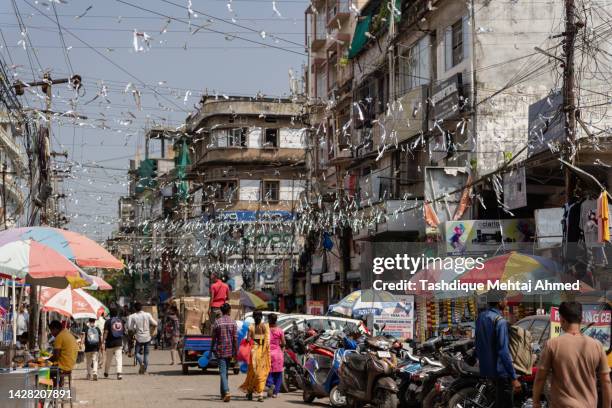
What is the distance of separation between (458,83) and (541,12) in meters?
3.55

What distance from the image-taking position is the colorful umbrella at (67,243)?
1310 centimetres

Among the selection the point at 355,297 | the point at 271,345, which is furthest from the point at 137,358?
the point at 271,345

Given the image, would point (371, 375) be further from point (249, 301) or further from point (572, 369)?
point (249, 301)

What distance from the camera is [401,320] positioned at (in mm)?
22547

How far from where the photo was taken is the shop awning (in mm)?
39594

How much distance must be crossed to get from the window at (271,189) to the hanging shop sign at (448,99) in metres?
33.9

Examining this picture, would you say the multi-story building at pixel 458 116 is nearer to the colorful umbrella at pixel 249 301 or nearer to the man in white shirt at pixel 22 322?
the colorful umbrella at pixel 249 301

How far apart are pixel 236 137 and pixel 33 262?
5384 centimetres

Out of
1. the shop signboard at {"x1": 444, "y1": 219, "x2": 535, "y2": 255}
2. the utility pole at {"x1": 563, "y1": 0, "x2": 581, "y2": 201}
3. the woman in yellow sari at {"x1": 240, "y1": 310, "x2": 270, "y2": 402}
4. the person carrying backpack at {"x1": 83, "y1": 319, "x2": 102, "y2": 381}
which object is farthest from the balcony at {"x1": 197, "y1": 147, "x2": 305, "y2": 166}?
the woman in yellow sari at {"x1": 240, "y1": 310, "x2": 270, "y2": 402}

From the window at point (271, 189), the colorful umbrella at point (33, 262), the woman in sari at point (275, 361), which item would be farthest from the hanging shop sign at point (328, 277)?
the colorful umbrella at point (33, 262)

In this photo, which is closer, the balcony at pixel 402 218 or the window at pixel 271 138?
the balcony at pixel 402 218

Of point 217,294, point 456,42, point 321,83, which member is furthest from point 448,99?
point 321,83

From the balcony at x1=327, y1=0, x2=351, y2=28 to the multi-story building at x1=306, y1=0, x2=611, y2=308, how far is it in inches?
181

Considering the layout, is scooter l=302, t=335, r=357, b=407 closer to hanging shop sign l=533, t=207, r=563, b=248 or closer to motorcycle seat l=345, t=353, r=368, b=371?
motorcycle seat l=345, t=353, r=368, b=371
